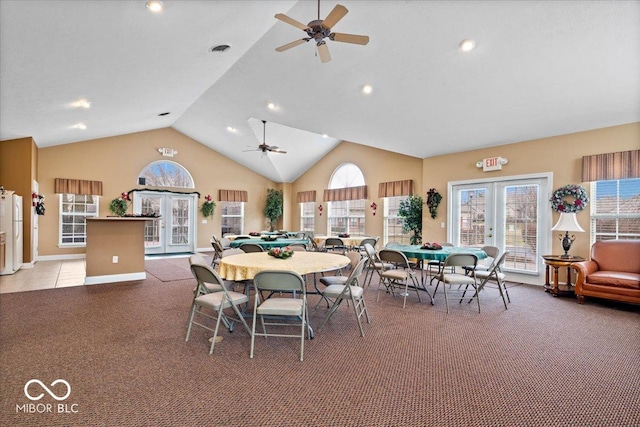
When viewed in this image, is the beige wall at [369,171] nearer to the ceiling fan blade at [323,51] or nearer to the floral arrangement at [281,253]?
the ceiling fan blade at [323,51]

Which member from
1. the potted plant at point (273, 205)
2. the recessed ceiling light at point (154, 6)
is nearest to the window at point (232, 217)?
the potted plant at point (273, 205)

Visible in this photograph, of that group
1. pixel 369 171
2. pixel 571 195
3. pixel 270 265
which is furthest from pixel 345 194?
pixel 270 265

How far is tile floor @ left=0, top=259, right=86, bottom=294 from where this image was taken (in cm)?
513

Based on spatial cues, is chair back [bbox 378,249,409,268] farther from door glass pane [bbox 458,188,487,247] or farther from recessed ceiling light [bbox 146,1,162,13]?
recessed ceiling light [bbox 146,1,162,13]

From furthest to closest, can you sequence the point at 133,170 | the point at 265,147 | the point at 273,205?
the point at 273,205 < the point at 133,170 < the point at 265,147

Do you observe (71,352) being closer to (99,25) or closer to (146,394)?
(146,394)

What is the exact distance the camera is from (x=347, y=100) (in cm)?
554

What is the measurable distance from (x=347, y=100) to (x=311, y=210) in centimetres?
603

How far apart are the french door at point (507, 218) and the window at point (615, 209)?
0.64m

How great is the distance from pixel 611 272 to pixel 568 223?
2.72 feet

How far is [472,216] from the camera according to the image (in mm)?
6516

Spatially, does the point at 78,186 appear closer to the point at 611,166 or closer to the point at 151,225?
the point at 151,225

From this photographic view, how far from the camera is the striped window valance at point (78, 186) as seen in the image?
27.2ft

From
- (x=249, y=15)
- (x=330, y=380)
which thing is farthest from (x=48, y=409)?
(x=249, y=15)
